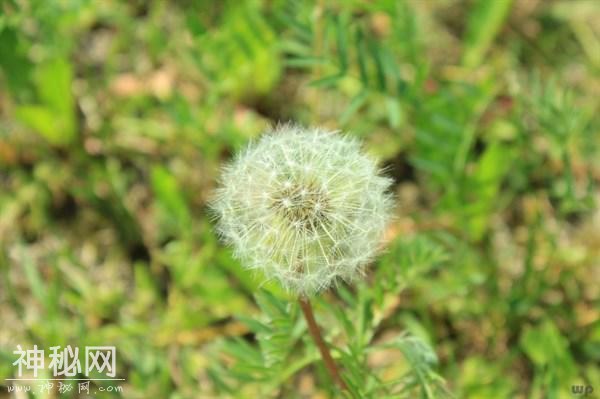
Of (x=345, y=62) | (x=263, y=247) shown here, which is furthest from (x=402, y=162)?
(x=263, y=247)

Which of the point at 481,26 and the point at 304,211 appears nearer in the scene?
the point at 304,211

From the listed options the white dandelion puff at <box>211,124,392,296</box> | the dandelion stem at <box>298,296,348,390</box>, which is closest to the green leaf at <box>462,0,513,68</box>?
the white dandelion puff at <box>211,124,392,296</box>

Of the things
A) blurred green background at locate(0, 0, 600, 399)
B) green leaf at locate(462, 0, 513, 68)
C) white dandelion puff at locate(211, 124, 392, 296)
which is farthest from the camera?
green leaf at locate(462, 0, 513, 68)

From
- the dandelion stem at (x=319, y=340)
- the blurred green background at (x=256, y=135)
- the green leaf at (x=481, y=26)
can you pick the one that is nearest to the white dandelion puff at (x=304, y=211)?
the dandelion stem at (x=319, y=340)

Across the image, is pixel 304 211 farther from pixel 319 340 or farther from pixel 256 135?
pixel 256 135

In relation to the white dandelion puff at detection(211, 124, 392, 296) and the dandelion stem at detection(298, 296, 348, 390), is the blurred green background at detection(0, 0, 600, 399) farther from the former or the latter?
the white dandelion puff at detection(211, 124, 392, 296)

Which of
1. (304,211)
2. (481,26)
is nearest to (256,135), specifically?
(481,26)
